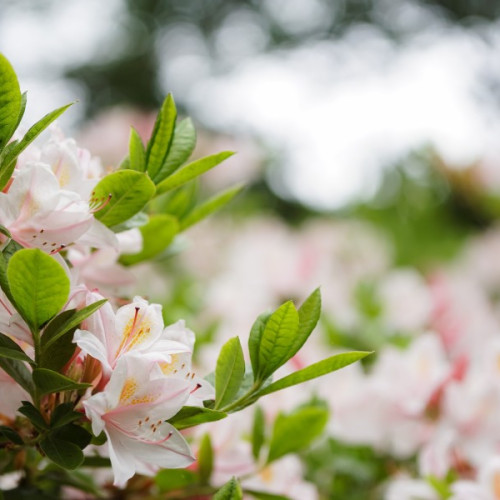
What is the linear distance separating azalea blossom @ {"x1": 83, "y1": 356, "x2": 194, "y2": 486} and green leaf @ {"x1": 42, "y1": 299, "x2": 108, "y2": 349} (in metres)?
0.04

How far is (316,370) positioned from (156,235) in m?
0.26

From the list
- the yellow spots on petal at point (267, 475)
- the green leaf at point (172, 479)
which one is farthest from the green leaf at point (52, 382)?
the yellow spots on petal at point (267, 475)

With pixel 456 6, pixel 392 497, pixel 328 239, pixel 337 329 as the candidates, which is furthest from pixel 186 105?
pixel 392 497

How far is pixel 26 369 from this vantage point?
1.73 ft

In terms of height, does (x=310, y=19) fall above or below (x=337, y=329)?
below

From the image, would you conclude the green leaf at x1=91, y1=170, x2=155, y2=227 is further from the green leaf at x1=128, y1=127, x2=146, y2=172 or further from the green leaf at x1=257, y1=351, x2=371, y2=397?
the green leaf at x1=257, y1=351, x2=371, y2=397

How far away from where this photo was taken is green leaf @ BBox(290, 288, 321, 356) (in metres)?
0.56

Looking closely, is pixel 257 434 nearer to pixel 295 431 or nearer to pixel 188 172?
pixel 295 431

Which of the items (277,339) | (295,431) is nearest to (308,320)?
(277,339)

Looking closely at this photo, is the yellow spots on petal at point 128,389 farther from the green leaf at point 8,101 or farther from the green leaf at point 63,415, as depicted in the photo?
the green leaf at point 8,101

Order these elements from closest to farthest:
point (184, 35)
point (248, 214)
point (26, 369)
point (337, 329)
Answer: point (26, 369), point (337, 329), point (248, 214), point (184, 35)

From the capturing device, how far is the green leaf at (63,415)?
1.66 ft

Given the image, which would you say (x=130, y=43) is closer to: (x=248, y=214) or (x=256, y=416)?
(x=248, y=214)

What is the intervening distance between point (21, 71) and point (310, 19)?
1.99 meters
